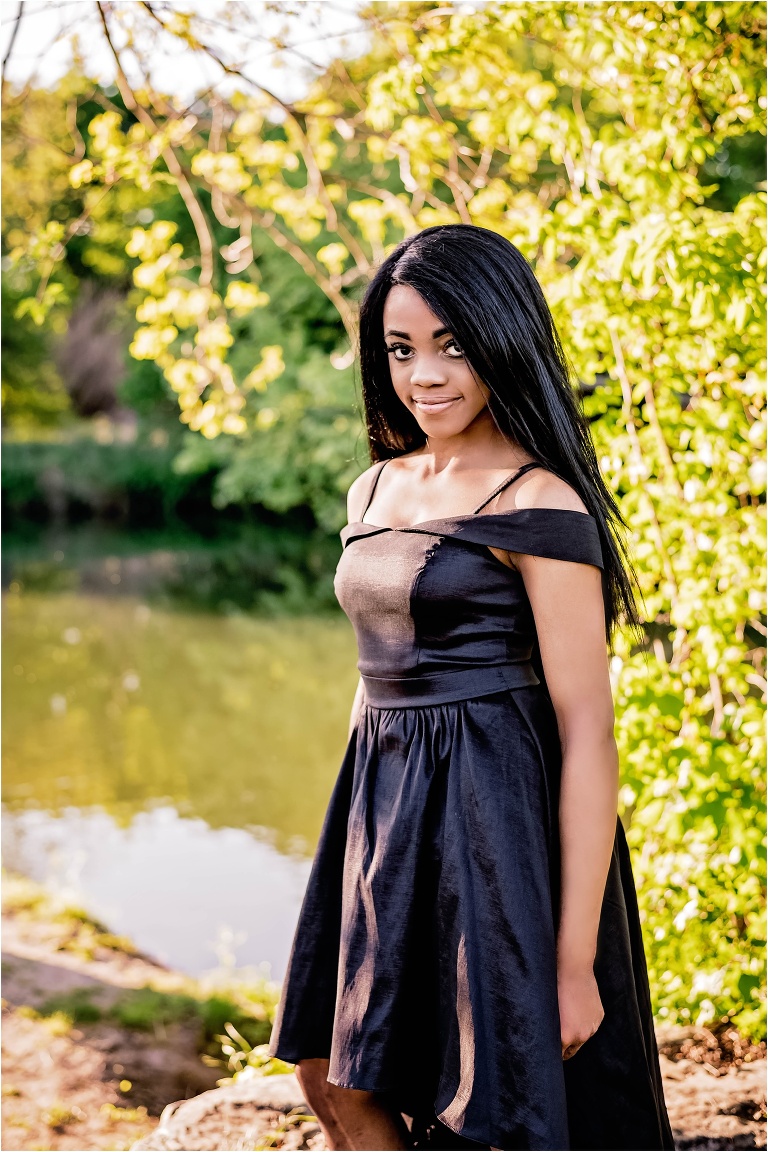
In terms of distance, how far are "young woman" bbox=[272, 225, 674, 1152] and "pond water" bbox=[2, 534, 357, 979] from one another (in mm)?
4280

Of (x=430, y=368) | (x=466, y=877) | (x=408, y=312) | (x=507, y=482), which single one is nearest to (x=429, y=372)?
(x=430, y=368)

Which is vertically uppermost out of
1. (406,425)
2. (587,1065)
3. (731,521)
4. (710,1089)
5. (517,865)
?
(406,425)

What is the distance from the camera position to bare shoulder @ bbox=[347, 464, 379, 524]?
2129 mm

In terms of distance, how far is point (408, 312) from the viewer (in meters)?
1.86

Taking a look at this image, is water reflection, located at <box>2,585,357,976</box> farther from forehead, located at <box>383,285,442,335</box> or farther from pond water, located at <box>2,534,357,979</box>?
forehead, located at <box>383,285,442,335</box>

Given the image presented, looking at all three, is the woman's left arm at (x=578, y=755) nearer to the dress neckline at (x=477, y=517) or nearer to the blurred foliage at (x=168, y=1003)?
the dress neckline at (x=477, y=517)

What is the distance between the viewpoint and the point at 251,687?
11.9m

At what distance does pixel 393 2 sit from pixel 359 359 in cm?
296

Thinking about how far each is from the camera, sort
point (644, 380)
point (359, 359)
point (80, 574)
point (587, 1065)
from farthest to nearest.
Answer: point (80, 574)
point (644, 380)
point (359, 359)
point (587, 1065)

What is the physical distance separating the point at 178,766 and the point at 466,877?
7.89m

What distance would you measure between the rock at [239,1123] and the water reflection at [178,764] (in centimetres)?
306

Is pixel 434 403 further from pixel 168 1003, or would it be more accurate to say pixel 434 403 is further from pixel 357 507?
pixel 168 1003

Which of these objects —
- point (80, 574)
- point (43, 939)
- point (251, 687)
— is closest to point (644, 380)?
point (43, 939)

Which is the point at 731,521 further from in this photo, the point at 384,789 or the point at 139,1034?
the point at 139,1034
